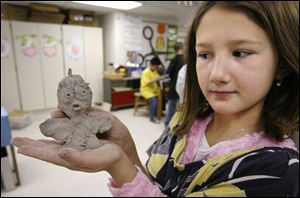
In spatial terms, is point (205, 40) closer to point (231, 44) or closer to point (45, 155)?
point (231, 44)

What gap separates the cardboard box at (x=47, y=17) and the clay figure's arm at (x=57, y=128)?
9.56 ft

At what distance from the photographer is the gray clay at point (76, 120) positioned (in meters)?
0.46

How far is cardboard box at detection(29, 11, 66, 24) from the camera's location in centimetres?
295

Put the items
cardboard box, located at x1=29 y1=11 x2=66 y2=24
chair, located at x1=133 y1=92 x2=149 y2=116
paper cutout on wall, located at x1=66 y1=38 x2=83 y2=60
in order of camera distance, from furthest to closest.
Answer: cardboard box, located at x1=29 y1=11 x2=66 y2=24, chair, located at x1=133 y1=92 x2=149 y2=116, paper cutout on wall, located at x1=66 y1=38 x2=83 y2=60

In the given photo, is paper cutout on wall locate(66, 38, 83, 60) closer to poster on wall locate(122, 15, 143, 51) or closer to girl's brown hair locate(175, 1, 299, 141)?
girl's brown hair locate(175, 1, 299, 141)

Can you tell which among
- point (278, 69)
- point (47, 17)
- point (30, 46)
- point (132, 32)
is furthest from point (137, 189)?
point (132, 32)

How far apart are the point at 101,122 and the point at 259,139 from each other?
0.36 m

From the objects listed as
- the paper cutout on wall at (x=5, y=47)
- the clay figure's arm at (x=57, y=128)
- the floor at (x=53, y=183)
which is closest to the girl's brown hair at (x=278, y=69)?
the clay figure's arm at (x=57, y=128)

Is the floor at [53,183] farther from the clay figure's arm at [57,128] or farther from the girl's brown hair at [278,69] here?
the clay figure's arm at [57,128]

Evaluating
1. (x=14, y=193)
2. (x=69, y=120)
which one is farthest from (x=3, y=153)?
(x=69, y=120)

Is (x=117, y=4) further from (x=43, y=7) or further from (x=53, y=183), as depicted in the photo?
(x=53, y=183)

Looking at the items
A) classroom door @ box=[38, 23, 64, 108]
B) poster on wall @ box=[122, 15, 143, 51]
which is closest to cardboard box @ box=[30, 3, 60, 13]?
poster on wall @ box=[122, 15, 143, 51]

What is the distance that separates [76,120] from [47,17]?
10.2 ft

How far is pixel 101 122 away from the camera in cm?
50
